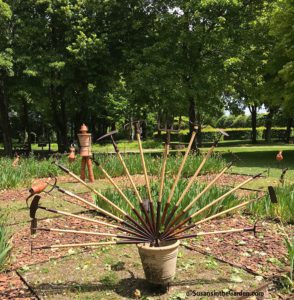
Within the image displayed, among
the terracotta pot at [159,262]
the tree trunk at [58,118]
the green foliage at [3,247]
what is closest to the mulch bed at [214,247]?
the green foliage at [3,247]

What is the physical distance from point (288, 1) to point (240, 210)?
40.4ft

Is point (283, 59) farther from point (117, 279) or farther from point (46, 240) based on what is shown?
point (117, 279)

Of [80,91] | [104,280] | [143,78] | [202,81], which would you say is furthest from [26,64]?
[104,280]

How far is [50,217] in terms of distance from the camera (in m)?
6.52

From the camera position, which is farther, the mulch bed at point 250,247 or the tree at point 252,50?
the tree at point 252,50

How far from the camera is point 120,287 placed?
374 centimetres

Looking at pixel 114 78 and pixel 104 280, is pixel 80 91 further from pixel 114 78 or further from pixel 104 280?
pixel 104 280

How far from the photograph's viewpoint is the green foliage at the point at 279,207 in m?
5.66

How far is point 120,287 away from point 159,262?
53 centimetres

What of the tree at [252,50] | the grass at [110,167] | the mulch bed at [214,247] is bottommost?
the mulch bed at [214,247]

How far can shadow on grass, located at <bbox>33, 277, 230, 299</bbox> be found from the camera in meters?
3.63

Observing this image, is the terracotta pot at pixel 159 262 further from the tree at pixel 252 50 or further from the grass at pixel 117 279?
the tree at pixel 252 50

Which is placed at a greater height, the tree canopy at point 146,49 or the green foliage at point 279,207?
the tree canopy at point 146,49

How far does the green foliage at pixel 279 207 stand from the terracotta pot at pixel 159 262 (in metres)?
2.39
